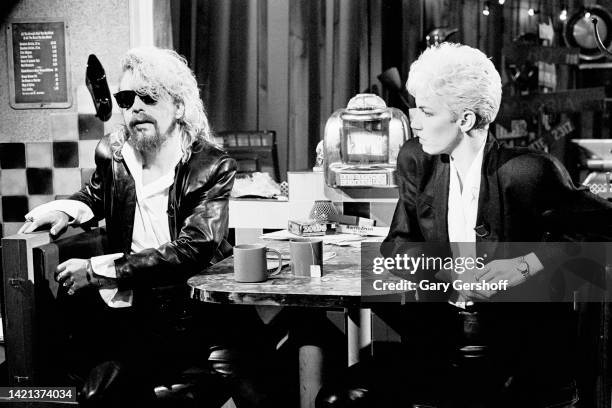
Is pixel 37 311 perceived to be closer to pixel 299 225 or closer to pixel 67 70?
pixel 299 225

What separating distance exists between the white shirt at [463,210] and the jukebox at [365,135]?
1010mm

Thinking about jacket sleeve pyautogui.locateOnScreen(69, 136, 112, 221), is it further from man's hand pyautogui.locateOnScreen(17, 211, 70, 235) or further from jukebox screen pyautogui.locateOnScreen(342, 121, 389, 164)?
jukebox screen pyautogui.locateOnScreen(342, 121, 389, 164)

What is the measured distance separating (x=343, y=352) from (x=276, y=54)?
2256mm

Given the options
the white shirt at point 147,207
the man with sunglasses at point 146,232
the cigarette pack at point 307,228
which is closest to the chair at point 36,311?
the man with sunglasses at point 146,232

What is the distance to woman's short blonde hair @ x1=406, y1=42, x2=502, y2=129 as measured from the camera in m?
1.79

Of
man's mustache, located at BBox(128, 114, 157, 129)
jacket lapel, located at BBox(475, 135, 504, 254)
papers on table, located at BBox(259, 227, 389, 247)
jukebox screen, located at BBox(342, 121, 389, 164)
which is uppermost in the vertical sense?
man's mustache, located at BBox(128, 114, 157, 129)

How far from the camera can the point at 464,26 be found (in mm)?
4859

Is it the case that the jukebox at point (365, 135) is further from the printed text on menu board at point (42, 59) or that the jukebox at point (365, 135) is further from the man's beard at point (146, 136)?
the printed text on menu board at point (42, 59)

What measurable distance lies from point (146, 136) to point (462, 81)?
1053 mm

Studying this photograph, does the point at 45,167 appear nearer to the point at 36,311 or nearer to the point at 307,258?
the point at 36,311

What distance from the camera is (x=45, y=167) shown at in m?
3.47

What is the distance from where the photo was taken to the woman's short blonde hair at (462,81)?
1791 mm

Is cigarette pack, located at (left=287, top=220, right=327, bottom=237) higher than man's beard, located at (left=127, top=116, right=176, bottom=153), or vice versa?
man's beard, located at (left=127, top=116, right=176, bottom=153)

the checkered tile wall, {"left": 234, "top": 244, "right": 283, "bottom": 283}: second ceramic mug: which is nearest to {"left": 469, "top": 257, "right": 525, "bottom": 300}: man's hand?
{"left": 234, "top": 244, "right": 283, "bottom": 283}: second ceramic mug
